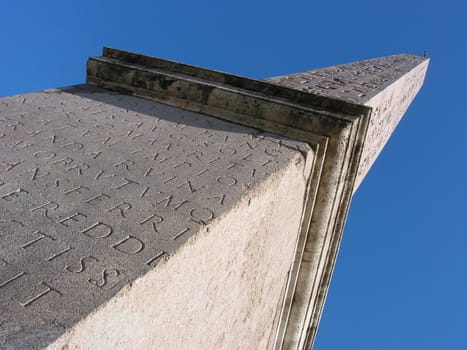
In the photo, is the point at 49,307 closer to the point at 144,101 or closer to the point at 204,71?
the point at 144,101

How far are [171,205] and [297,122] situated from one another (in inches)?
71.0

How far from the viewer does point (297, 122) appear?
3.99 meters

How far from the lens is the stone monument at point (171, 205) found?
1799mm

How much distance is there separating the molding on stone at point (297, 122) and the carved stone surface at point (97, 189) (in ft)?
0.71

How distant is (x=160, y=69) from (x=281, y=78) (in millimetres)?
1585

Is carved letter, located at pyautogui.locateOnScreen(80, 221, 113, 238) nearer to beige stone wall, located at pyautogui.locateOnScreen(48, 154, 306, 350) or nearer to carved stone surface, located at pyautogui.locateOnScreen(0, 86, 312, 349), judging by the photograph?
carved stone surface, located at pyautogui.locateOnScreen(0, 86, 312, 349)

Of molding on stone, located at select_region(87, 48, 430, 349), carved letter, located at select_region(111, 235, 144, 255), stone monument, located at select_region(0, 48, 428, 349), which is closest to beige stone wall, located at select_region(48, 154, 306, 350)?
stone monument, located at select_region(0, 48, 428, 349)

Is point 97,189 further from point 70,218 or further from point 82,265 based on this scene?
point 82,265

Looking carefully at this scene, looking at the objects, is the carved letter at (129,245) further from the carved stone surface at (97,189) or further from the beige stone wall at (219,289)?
the beige stone wall at (219,289)

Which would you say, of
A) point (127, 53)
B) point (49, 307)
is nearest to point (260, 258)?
point (49, 307)

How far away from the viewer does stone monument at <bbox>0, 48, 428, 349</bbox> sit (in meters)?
1.80

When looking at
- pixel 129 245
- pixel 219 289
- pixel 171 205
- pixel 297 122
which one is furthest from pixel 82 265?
pixel 297 122

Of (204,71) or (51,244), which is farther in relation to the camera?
(204,71)

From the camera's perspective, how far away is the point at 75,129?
344 cm
